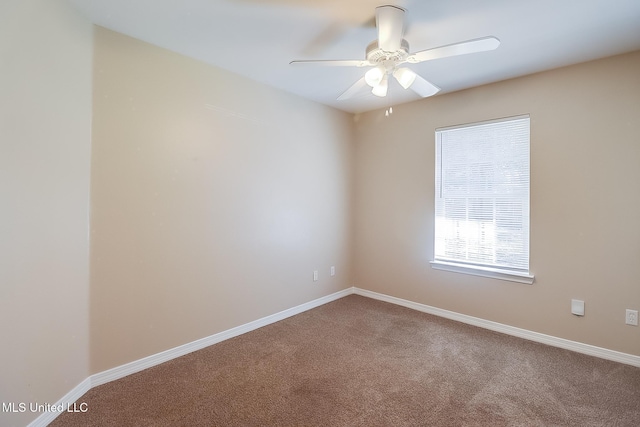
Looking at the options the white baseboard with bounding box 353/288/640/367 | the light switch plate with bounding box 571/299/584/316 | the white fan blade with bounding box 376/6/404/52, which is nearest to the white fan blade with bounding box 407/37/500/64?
the white fan blade with bounding box 376/6/404/52

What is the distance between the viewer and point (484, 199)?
318 centimetres

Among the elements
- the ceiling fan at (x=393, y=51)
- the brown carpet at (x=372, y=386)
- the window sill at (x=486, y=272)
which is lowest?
the brown carpet at (x=372, y=386)

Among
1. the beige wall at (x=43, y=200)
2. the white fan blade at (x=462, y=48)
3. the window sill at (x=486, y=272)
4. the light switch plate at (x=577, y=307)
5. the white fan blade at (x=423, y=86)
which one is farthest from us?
the window sill at (x=486, y=272)

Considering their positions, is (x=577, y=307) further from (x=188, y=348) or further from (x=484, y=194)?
(x=188, y=348)

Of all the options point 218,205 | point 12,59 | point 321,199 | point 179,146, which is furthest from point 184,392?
point 321,199

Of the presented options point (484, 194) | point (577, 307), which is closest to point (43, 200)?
point (484, 194)

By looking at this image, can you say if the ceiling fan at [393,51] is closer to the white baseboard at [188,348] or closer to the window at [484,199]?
the window at [484,199]

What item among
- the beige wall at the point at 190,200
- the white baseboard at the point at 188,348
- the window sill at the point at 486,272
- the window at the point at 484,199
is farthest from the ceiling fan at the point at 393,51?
the white baseboard at the point at 188,348

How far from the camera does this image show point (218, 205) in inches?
111

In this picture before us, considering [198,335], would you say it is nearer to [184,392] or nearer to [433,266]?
[184,392]

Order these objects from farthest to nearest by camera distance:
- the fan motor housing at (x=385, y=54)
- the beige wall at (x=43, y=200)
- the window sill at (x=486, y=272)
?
the window sill at (x=486, y=272)
the fan motor housing at (x=385, y=54)
the beige wall at (x=43, y=200)

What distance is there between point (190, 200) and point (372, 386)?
2.02 meters

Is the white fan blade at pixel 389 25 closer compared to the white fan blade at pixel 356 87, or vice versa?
the white fan blade at pixel 389 25

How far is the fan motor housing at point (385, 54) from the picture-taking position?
195cm
